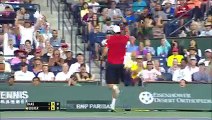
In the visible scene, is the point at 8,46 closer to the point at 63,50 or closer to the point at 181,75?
the point at 63,50

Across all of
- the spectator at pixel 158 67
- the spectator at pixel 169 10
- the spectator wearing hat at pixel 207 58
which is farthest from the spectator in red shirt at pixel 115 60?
the spectator at pixel 169 10

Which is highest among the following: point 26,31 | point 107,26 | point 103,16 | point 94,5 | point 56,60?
point 94,5

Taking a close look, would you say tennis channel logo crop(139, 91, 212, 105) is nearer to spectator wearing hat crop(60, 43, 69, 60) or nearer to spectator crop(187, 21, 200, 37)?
spectator wearing hat crop(60, 43, 69, 60)

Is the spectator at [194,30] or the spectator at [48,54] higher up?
the spectator at [194,30]

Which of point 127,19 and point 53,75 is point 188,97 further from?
point 127,19

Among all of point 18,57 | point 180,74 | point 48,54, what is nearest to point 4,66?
point 18,57

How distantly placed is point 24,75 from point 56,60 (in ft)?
4.75

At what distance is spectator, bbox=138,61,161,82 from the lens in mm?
21297

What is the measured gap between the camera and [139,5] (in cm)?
2702

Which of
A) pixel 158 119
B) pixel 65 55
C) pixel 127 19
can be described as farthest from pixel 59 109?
pixel 127 19

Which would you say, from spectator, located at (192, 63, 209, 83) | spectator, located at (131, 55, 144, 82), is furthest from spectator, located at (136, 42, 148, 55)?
spectator, located at (192, 63, 209, 83)

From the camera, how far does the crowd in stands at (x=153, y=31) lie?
71.1 feet

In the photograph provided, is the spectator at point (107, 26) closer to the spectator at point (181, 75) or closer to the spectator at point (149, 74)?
the spectator at point (149, 74)

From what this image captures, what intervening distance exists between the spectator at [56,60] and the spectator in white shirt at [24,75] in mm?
1108
